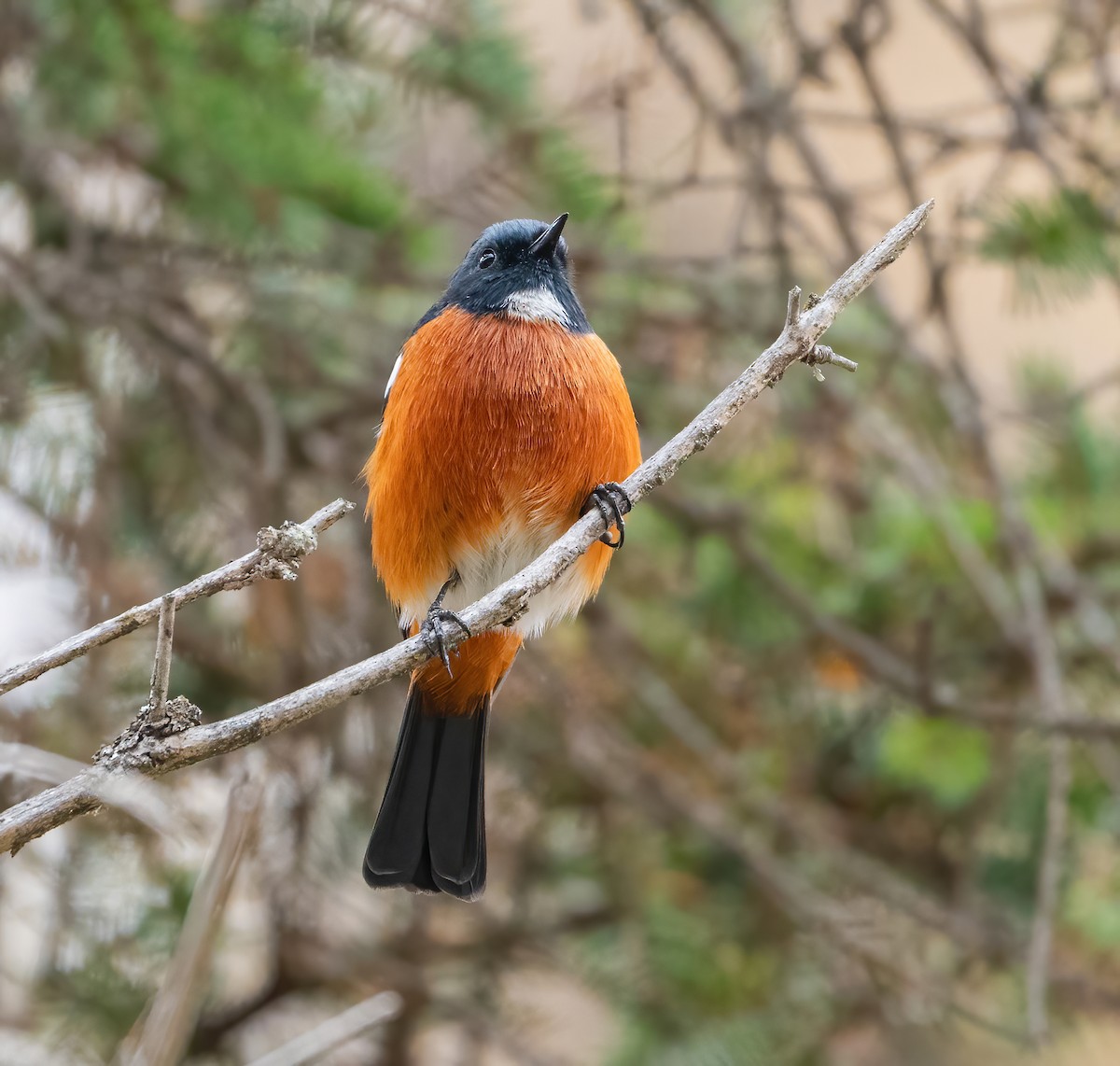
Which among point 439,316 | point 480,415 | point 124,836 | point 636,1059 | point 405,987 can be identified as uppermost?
point 439,316

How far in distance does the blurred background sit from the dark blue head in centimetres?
34

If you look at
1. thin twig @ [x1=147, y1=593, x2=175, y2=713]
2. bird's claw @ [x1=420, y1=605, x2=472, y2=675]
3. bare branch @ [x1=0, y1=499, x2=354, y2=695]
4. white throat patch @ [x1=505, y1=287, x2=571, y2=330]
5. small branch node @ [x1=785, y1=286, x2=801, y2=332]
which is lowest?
thin twig @ [x1=147, y1=593, x2=175, y2=713]

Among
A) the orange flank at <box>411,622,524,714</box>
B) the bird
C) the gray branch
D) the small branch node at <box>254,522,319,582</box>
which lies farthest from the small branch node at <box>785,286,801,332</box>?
Result: the orange flank at <box>411,622,524,714</box>

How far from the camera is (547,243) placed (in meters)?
Answer: 3.61

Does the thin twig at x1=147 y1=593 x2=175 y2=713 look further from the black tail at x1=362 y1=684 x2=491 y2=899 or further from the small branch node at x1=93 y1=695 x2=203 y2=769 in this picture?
the black tail at x1=362 y1=684 x2=491 y2=899

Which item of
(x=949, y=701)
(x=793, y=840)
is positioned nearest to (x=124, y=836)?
(x=793, y=840)

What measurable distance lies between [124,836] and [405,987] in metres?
0.94

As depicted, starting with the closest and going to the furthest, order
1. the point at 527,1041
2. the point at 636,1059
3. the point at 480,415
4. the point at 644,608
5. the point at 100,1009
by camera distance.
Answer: the point at 480,415, the point at 100,1009, the point at 636,1059, the point at 527,1041, the point at 644,608

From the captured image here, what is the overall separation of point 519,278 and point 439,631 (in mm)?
1289

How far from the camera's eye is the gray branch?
5.75ft

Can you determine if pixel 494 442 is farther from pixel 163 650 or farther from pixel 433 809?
pixel 163 650

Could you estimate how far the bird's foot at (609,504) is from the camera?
2938 mm

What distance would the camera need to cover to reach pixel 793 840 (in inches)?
169

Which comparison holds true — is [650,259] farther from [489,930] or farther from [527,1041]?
[527,1041]
